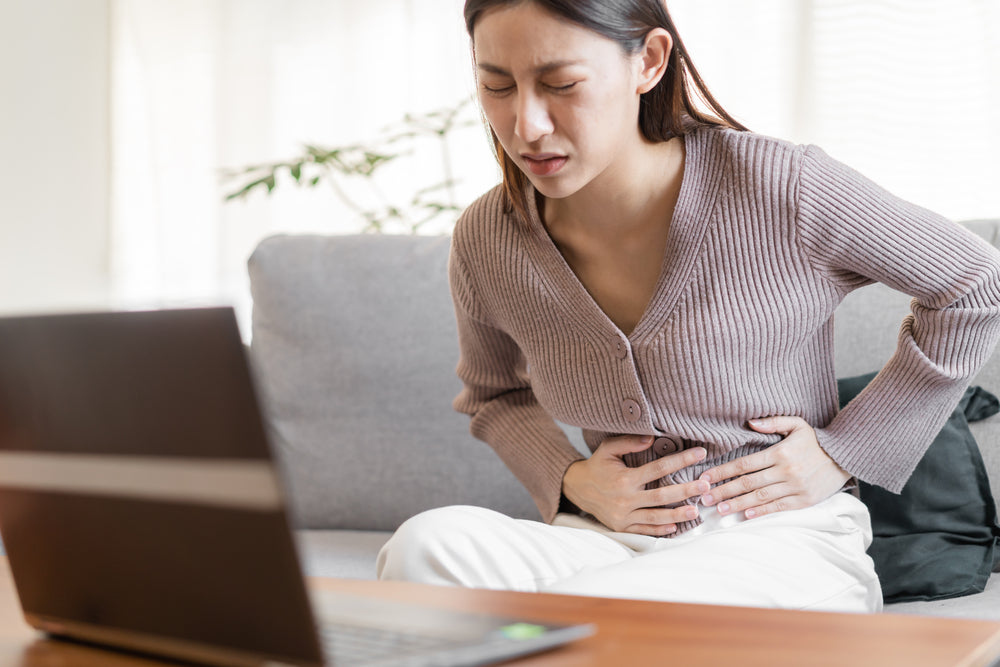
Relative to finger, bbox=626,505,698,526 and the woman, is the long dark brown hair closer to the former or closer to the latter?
the woman

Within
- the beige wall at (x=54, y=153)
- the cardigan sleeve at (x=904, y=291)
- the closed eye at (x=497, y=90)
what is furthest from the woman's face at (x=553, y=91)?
the beige wall at (x=54, y=153)

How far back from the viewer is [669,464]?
124 centimetres

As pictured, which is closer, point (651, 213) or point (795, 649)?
point (795, 649)

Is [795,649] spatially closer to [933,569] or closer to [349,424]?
[933,569]

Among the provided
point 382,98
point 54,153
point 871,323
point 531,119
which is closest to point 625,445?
point 531,119

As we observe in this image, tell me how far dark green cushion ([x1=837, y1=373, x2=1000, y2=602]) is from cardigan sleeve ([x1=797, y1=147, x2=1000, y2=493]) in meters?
0.16

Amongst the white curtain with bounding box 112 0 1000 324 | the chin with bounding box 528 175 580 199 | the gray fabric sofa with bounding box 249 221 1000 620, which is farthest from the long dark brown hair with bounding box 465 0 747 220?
the white curtain with bounding box 112 0 1000 324

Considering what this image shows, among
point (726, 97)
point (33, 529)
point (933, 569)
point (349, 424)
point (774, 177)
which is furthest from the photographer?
point (726, 97)

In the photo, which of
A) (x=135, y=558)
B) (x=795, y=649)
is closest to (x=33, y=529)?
(x=135, y=558)

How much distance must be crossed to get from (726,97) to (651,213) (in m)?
1.09

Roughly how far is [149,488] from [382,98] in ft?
7.79

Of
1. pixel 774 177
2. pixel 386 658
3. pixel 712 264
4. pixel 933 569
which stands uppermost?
pixel 774 177

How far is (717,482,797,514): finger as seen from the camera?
1.22 m

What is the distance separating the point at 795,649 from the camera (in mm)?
533
